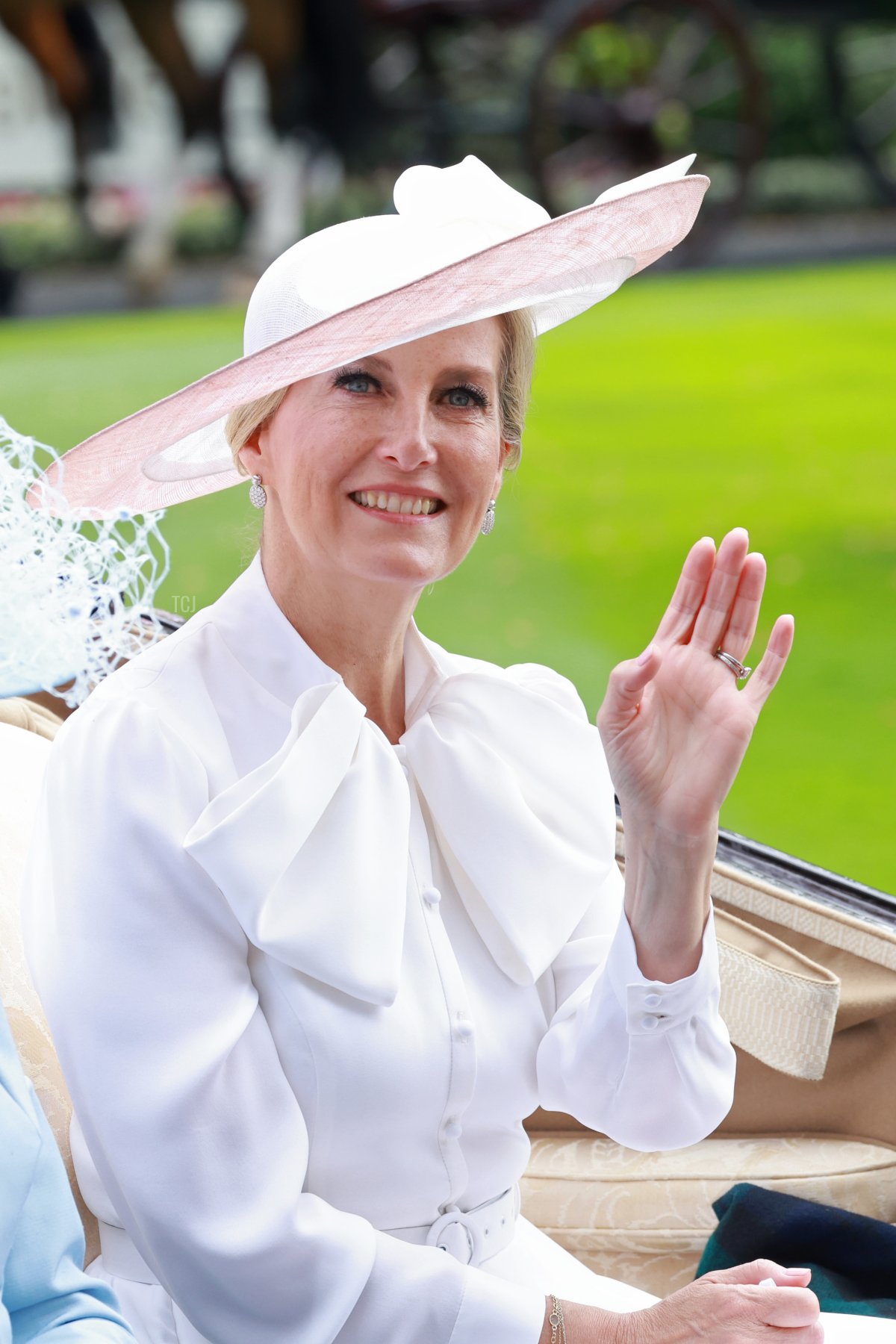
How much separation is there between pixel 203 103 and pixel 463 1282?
12.8 metres

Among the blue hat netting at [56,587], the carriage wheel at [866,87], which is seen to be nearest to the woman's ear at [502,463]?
the blue hat netting at [56,587]

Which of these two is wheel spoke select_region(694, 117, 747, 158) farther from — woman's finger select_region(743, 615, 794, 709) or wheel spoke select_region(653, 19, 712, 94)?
woman's finger select_region(743, 615, 794, 709)

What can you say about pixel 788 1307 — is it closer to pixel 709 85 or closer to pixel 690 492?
pixel 690 492

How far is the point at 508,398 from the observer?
5.62ft

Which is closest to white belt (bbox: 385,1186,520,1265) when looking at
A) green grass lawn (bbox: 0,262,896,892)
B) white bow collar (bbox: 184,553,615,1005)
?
white bow collar (bbox: 184,553,615,1005)

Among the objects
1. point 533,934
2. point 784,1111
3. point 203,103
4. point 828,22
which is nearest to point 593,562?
point 784,1111

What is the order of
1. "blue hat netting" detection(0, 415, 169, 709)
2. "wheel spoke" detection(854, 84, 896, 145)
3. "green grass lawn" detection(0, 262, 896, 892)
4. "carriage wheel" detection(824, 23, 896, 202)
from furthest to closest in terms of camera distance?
"wheel spoke" detection(854, 84, 896, 145) → "carriage wheel" detection(824, 23, 896, 202) → "green grass lawn" detection(0, 262, 896, 892) → "blue hat netting" detection(0, 415, 169, 709)

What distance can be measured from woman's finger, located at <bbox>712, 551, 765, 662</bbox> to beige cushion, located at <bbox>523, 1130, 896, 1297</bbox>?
86cm

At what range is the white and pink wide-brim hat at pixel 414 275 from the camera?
150 cm

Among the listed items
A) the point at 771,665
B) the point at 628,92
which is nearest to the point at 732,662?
the point at 771,665

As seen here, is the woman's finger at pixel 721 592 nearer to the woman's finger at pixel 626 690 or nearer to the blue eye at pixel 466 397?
the woman's finger at pixel 626 690

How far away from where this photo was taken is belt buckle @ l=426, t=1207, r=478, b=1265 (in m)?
1.63

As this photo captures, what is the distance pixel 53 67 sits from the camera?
12.7 metres

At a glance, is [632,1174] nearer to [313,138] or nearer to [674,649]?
[674,649]
